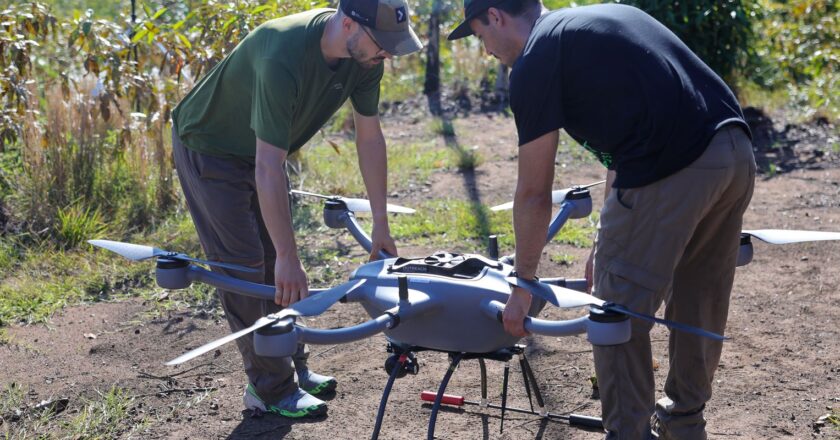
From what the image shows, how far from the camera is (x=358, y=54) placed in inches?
145

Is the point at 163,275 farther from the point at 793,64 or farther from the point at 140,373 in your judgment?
the point at 793,64

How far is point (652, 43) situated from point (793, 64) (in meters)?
7.18

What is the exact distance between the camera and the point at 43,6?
21.3 feet

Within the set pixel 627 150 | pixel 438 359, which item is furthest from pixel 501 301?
pixel 438 359

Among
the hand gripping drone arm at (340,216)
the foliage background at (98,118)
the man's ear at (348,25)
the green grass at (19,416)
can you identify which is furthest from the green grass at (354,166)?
the man's ear at (348,25)

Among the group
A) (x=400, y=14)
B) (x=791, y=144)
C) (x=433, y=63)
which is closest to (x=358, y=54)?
A: (x=400, y=14)

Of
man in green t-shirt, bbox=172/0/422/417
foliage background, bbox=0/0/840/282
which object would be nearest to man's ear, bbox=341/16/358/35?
man in green t-shirt, bbox=172/0/422/417

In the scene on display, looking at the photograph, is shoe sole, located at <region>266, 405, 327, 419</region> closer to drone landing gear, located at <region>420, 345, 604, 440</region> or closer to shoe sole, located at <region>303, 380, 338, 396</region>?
shoe sole, located at <region>303, 380, 338, 396</region>

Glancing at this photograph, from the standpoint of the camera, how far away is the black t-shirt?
3.05m

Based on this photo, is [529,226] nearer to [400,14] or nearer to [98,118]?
[400,14]

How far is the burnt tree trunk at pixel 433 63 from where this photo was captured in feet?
32.5

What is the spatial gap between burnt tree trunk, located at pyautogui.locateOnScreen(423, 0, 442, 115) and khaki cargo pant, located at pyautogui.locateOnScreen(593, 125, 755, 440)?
21.3 ft

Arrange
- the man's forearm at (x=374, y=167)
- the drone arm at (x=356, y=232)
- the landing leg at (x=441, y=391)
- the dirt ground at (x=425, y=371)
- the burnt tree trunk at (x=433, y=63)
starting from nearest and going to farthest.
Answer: the landing leg at (x=441, y=391)
the dirt ground at (x=425, y=371)
the man's forearm at (x=374, y=167)
the drone arm at (x=356, y=232)
the burnt tree trunk at (x=433, y=63)

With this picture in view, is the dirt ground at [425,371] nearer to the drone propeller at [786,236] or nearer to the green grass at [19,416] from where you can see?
the green grass at [19,416]
